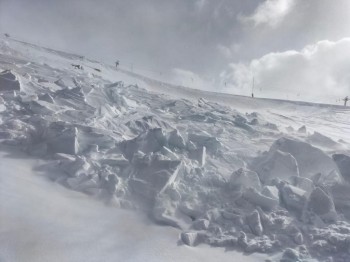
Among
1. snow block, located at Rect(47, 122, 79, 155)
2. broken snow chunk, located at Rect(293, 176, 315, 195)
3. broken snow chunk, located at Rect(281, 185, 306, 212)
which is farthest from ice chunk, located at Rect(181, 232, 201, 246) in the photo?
snow block, located at Rect(47, 122, 79, 155)

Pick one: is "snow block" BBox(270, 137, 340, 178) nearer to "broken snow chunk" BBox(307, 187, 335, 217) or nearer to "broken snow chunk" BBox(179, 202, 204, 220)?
"broken snow chunk" BBox(307, 187, 335, 217)

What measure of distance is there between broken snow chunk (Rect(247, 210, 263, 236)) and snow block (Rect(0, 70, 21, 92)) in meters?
9.50

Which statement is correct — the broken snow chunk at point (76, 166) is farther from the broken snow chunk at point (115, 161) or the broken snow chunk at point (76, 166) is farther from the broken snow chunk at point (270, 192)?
the broken snow chunk at point (270, 192)

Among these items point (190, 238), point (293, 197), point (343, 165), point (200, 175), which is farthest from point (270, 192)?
point (343, 165)

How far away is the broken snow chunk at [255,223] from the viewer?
562 centimetres

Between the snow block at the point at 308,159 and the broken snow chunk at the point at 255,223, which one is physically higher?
the snow block at the point at 308,159

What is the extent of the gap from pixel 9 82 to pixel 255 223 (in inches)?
396

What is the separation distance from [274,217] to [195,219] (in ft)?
4.86

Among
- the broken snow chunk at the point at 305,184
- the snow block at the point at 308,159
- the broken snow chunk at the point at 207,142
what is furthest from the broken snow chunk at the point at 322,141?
the broken snow chunk at the point at 305,184

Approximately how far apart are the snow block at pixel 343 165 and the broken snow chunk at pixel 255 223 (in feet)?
9.45

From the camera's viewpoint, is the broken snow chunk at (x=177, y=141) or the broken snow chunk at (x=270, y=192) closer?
the broken snow chunk at (x=270, y=192)

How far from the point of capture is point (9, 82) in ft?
38.3

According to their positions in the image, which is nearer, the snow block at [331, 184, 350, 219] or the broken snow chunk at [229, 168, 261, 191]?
the snow block at [331, 184, 350, 219]

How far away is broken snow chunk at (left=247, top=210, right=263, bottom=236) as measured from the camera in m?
5.62
